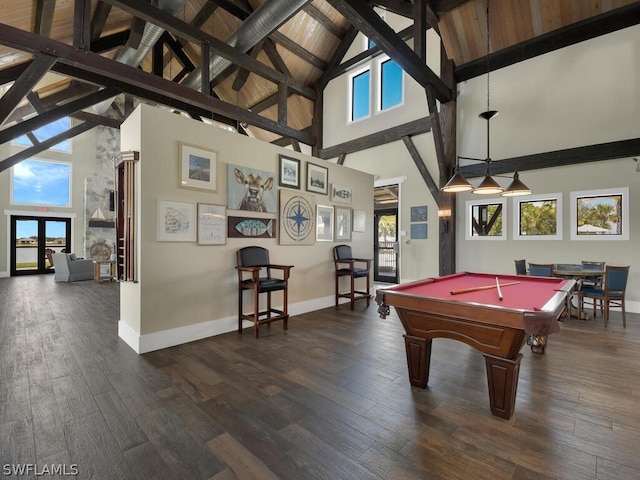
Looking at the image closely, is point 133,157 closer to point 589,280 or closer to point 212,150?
point 212,150

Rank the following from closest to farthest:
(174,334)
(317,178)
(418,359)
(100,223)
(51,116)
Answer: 1. (418,359)
2. (174,334)
3. (317,178)
4. (51,116)
5. (100,223)

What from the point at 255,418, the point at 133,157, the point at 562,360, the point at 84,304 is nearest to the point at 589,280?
the point at 562,360

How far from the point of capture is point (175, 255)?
3502 millimetres

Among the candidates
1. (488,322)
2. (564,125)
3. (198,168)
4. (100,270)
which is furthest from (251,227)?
(100,270)

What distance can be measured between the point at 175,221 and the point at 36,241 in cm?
1129

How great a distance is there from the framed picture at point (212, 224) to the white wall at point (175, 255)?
8 centimetres

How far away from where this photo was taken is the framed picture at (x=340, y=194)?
5.64 m

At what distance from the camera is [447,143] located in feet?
20.5

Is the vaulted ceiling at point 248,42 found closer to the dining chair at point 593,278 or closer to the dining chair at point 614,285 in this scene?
the dining chair at point 593,278

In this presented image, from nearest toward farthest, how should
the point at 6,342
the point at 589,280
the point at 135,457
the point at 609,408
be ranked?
the point at 135,457 < the point at 609,408 < the point at 6,342 < the point at 589,280

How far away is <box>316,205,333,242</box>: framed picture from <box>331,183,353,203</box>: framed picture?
0.78 feet

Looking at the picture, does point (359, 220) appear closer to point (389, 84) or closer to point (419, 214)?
point (419, 214)

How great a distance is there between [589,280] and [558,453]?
4626 mm

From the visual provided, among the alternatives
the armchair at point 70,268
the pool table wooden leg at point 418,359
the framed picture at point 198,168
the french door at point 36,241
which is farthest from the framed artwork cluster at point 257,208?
the french door at point 36,241
